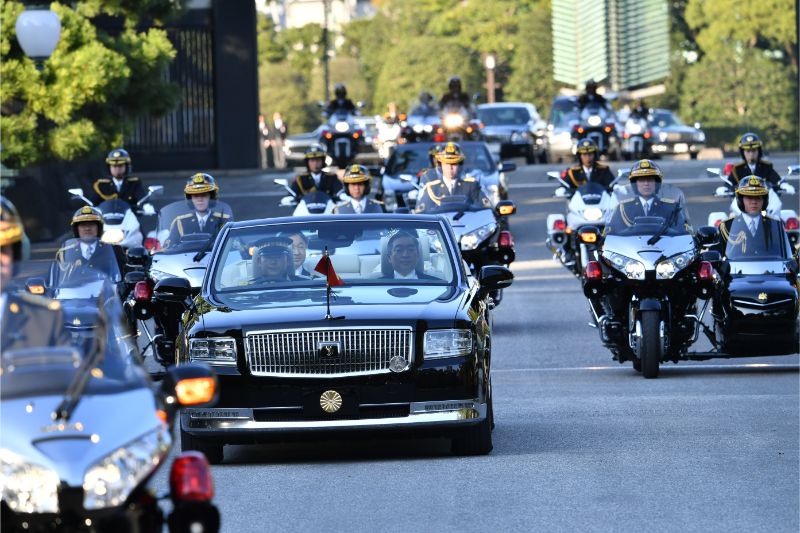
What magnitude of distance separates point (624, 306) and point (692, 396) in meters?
2.22

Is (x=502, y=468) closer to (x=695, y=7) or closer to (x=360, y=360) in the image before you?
(x=360, y=360)

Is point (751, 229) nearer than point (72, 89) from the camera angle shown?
Yes

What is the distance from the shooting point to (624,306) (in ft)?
57.2

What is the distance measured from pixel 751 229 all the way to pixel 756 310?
4.21ft

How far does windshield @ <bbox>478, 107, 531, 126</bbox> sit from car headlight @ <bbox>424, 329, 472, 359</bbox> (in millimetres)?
38055

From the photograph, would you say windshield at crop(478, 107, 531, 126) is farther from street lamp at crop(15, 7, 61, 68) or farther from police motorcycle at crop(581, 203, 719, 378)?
police motorcycle at crop(581, 203, 719, 378)

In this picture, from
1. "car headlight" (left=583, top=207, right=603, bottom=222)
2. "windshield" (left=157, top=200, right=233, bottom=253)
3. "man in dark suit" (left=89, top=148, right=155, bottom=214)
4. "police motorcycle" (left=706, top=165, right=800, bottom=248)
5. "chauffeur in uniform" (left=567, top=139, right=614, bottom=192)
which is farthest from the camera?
"chauffeur in uniform" (left=567, top=139, right=614, bottom=192)

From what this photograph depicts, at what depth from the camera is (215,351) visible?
11312mm

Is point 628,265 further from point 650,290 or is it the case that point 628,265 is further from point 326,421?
point 326,421

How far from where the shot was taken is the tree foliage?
3027 cm

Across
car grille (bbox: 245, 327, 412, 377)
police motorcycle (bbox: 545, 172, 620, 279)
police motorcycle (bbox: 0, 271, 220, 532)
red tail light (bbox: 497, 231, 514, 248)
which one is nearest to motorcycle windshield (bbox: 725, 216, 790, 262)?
red tail light (bbox: 497, 231, 514, 248)

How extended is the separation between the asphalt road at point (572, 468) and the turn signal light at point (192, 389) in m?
3.35

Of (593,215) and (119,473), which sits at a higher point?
(593,215)

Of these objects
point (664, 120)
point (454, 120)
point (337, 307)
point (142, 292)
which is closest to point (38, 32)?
point (142, 292)
